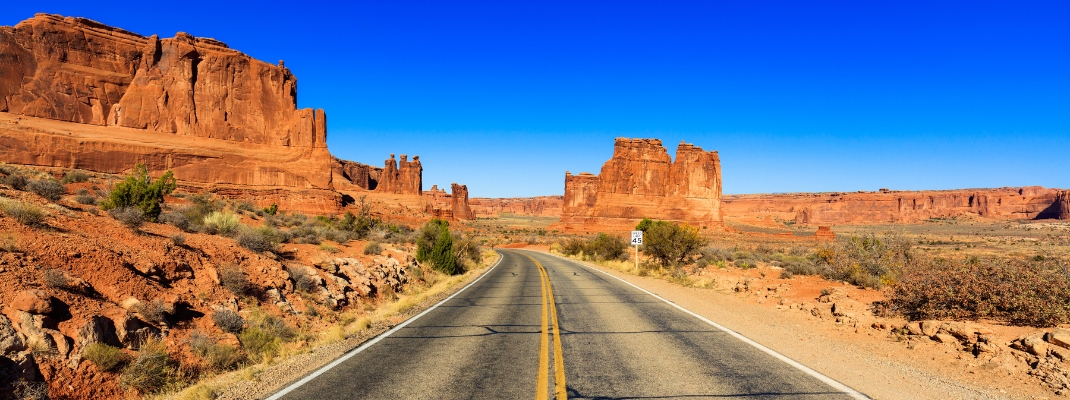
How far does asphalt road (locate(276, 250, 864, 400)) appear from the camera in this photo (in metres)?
5.15

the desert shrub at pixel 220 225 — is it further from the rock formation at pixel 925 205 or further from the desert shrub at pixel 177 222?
the rock formation at pixel 925 205

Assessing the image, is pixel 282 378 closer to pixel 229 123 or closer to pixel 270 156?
pixel 270 156

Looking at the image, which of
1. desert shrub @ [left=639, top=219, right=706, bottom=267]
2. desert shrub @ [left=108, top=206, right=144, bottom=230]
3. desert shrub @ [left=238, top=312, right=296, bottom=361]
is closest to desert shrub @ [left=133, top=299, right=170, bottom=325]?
desert shrub @ [left=238, top=312, right=296, bottom=361]

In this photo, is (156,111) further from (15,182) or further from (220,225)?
(220,225)

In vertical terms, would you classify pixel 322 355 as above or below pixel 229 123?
below

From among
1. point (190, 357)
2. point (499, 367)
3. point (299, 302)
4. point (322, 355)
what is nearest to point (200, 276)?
point (299, 302)

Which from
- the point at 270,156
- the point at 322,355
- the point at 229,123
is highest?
the point at 229,123

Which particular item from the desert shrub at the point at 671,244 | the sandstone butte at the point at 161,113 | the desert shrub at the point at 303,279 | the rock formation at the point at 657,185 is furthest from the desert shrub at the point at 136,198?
the rock formation at the point at 657,185

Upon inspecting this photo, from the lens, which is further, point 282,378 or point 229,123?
point 229,123

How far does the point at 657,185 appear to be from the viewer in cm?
9381

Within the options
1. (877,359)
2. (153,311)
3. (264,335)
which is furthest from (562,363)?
(153,311)

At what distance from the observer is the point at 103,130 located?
50.6 m

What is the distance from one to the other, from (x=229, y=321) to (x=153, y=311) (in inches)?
43.9

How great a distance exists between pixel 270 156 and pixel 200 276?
55.8 metres
